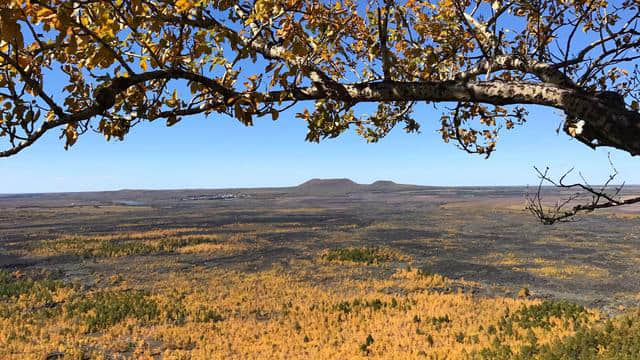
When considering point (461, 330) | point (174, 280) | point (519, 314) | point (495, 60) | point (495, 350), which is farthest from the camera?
point (174, 280)

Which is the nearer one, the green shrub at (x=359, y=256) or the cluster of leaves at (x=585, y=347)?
the cluster of leaves at (x=585, y=347)

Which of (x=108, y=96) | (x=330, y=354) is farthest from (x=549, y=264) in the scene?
(x=108, y=96)

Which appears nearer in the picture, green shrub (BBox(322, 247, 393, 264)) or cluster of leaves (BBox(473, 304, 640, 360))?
cluster of leaves (BBox(473, 304, 640, 360))

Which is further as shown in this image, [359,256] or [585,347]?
[359,256]

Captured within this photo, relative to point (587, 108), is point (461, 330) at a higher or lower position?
lower

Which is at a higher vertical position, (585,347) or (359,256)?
(585,347)

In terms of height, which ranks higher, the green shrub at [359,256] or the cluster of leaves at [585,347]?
the cluster of leaves at [585,347]

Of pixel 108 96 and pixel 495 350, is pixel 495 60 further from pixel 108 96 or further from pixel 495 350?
pixel 495 350

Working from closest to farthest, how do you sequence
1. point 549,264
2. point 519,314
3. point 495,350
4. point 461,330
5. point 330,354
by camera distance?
point 495,350 → point 330,354 → point 461,330 → point 519,314 → point 549,264

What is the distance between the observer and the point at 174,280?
28.4 m

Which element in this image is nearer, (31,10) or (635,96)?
(31,10)

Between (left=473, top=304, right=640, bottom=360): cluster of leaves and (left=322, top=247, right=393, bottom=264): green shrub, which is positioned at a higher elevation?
(left=473, top=304, right=640, bottom=360): cluster of leaves

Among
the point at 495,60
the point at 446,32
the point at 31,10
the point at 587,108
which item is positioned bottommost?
the point at 587,108

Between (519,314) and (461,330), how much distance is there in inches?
141
